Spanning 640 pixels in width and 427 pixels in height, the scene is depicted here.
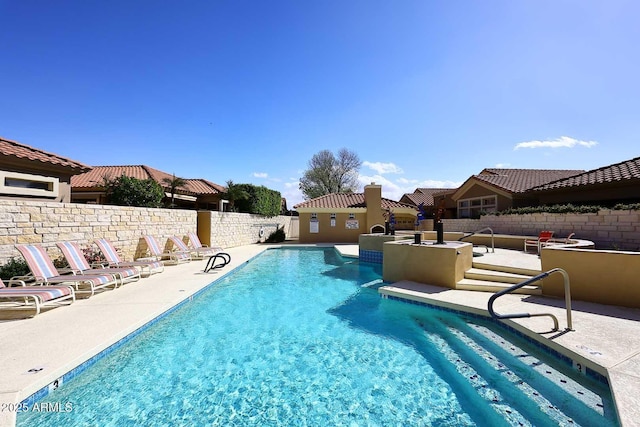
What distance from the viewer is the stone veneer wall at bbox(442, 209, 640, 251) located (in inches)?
384

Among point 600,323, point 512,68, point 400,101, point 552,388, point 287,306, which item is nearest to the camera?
point 552,388

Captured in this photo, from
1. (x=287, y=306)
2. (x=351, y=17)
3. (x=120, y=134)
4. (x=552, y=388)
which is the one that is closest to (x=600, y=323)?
(x=552, y=388)

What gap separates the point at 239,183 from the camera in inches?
912

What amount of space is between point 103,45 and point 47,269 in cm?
831

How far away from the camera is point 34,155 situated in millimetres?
9984

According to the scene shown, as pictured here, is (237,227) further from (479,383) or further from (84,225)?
(479,383)

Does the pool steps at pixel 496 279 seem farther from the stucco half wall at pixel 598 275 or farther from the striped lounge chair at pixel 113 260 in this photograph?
the striped lounge chair at pixel 113 260

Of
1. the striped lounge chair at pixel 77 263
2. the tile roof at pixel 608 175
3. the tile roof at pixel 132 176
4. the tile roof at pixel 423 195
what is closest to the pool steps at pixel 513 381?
the striped lounge chair at pixel 77 263

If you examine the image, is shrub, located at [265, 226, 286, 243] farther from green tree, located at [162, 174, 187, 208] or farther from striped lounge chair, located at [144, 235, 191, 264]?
striped lounge chair, located at [144, 235, 191, 264]

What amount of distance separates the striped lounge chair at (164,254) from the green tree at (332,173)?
103 ft

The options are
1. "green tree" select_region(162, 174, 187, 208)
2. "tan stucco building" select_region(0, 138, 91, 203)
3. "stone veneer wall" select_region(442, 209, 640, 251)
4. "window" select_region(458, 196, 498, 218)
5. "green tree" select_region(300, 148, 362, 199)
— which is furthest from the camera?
"green tree" select_region(300, 148, 362, 199)

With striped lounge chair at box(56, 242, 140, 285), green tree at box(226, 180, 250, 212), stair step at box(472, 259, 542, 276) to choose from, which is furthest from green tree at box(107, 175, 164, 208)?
stair step at box(472, 259, 542, 276)

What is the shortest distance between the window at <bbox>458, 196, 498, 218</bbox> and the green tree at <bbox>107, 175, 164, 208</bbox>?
2021cm

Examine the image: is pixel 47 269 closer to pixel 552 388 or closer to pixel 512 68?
pixel 552 388
